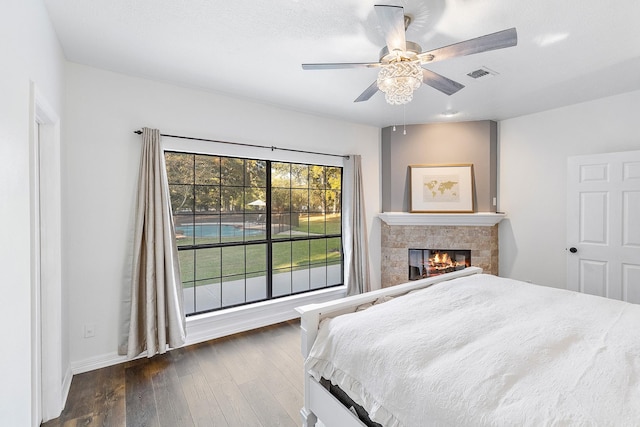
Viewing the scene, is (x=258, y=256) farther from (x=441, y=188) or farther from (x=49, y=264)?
(x=441, y=188)

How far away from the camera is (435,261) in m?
4.40

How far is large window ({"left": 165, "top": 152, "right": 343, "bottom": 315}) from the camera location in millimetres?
3414

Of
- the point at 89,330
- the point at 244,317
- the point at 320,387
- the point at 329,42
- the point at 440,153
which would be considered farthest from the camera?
the point at 440,153

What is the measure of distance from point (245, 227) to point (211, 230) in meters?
0.40

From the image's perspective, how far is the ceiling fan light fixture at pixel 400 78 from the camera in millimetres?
1787

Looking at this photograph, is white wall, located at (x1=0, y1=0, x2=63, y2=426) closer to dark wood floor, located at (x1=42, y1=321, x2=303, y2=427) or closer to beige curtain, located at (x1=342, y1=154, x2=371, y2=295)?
dark wood floor, located at (x1=42, y1=321, x2=303, y2=427)

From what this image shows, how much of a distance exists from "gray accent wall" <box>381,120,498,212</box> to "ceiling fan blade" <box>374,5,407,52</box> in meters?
2.80

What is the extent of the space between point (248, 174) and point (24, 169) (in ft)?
8.09

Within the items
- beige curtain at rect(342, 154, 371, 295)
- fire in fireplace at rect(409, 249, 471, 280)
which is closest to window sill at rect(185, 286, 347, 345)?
beige curtain at rect(342, 154, 371, 295)

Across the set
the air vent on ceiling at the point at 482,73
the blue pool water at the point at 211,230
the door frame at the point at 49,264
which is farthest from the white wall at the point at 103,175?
the air vent on ceiling at the point at 482,73

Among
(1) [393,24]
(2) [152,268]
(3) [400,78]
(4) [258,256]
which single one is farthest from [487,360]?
(4) [258,256]

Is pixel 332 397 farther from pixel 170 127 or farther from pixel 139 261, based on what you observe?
pixel 170 127

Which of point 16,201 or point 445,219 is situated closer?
point 16,201

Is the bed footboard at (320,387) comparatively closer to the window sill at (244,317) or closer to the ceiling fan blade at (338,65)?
the ceiling fan blade at (338,65)
